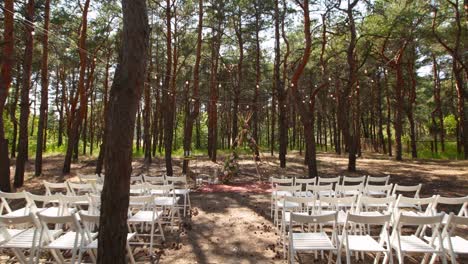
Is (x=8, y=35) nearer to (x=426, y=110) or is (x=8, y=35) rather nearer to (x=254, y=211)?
(x=254, y=211)

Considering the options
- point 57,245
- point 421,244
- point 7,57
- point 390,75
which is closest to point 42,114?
point 7,57

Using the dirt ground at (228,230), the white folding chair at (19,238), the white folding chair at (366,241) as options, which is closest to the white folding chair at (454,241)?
the white folding chair at (366,241)

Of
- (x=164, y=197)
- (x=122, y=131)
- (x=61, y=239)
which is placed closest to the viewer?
(x=122, y=131)

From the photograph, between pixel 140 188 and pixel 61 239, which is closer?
pixel 61 239

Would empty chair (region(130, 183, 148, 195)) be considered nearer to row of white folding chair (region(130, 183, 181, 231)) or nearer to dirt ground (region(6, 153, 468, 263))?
row of white folding chair (region(130, 183, 181, 231))

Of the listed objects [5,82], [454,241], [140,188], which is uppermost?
[5,82]

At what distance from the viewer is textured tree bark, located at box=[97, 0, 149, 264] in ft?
12.2

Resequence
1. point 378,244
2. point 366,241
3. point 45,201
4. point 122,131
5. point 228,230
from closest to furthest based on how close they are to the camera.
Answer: point 122,131 → point 378,244 → point 366,241 → point 45,201 → point 228,230

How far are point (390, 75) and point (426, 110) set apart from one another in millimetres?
15394

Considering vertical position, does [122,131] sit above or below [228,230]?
above

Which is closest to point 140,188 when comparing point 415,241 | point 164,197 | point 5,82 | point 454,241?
point 164,197

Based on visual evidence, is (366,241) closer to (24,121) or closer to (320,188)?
(320,188)

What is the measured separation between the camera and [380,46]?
70.9ft

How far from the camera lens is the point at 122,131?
382 centimetres
